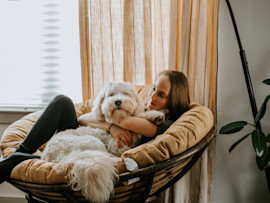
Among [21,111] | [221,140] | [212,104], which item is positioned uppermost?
[212,104]

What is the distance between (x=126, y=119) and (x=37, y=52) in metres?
1.55

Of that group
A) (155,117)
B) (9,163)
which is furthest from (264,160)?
(9,163)

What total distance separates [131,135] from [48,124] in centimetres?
55

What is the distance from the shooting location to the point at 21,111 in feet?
8.01

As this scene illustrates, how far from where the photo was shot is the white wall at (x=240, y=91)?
198cm

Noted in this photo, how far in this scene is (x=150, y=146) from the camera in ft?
3.88

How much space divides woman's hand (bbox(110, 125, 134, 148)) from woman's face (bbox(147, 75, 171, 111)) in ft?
0.92

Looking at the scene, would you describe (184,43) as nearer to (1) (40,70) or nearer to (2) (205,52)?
(2) (205,52)

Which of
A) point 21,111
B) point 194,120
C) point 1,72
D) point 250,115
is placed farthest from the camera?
point 1,72

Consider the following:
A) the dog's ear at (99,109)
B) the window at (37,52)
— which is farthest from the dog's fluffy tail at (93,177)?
the window at (37,52)

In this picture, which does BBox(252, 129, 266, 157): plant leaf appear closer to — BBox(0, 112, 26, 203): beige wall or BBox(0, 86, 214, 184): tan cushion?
BBox(0, 86, 214, 184): tan cushion

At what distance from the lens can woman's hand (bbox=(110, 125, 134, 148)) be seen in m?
1.51

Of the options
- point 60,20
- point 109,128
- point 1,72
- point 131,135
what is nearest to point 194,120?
point 131,135

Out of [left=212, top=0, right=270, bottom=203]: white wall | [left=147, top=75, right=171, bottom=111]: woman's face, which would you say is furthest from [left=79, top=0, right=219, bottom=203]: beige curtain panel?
[left=147, top=75, right=171, bottom=111]: woman's face
